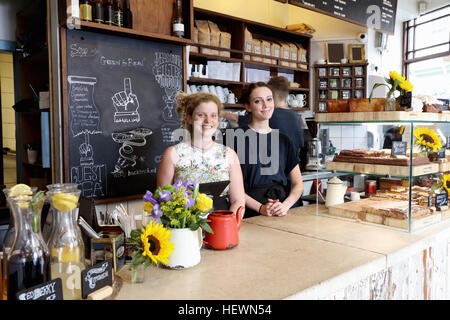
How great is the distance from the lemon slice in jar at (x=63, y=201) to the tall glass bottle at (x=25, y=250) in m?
0.04

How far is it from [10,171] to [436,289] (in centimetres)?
486

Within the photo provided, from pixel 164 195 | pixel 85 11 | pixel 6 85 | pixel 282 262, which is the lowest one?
pixel 282 262

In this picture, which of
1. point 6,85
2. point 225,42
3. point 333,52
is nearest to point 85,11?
point 225,42

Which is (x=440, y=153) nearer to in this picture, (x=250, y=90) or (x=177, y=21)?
(x=250, y=90)

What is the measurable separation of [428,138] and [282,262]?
1066 millimetres

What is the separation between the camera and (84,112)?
2.62 metres

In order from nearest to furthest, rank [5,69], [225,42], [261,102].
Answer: [261,102], [225,42], [5,69]

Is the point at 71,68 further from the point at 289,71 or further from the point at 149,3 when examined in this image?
the point at 289,71

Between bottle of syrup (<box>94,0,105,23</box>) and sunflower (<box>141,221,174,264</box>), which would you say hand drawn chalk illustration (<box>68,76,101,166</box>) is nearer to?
bottle of syrup (<box>94,0,105,23</box>)

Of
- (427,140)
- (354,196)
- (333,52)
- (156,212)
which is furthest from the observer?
(333,52)

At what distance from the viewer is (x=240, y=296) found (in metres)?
0.97

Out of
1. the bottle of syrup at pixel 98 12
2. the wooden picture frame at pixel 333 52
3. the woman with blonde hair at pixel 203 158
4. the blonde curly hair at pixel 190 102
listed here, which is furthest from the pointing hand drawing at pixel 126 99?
the wooden picture frame at pixel 333 52

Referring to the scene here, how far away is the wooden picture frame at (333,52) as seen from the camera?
569 centimetres

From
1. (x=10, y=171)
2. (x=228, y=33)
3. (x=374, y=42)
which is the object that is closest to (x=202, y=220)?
(x=228, y=33)
